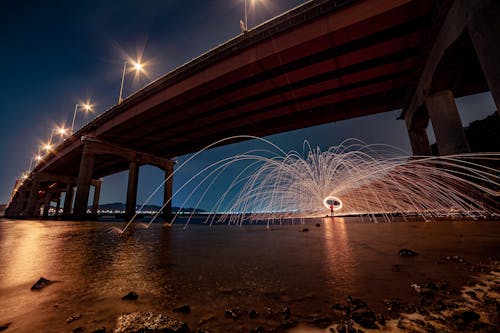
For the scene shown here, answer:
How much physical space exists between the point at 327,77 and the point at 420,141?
10865 mm

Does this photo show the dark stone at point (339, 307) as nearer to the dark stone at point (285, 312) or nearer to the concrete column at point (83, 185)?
the dark stone at point (285, 312)

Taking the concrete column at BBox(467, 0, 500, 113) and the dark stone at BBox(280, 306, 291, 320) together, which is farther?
the concrete column at BBox(467, 0, 500, 113)

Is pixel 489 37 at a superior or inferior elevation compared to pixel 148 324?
superior

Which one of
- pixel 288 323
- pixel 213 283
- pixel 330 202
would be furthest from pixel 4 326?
pixel 330 202

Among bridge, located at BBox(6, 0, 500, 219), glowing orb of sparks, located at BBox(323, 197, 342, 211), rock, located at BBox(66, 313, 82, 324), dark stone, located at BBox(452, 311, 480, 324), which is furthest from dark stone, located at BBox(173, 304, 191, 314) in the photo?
glowing orb of sparks, located at BBox(323, 197, 342, 211)

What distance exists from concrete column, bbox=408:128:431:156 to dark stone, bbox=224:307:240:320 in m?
21.9

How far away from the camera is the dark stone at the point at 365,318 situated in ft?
3.48

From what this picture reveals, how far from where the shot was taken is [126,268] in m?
2.48

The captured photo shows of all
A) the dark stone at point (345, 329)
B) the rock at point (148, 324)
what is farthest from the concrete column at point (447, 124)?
the rock at point (148, 324)

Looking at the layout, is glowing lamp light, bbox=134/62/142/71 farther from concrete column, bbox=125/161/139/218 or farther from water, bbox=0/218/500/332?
water, bbox=0/218/500/332

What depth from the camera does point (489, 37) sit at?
7.23 meters

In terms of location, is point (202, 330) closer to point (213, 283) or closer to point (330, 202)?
point (213, 283)

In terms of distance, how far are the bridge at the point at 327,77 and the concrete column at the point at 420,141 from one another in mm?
90

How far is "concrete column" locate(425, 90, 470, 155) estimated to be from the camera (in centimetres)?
1158
